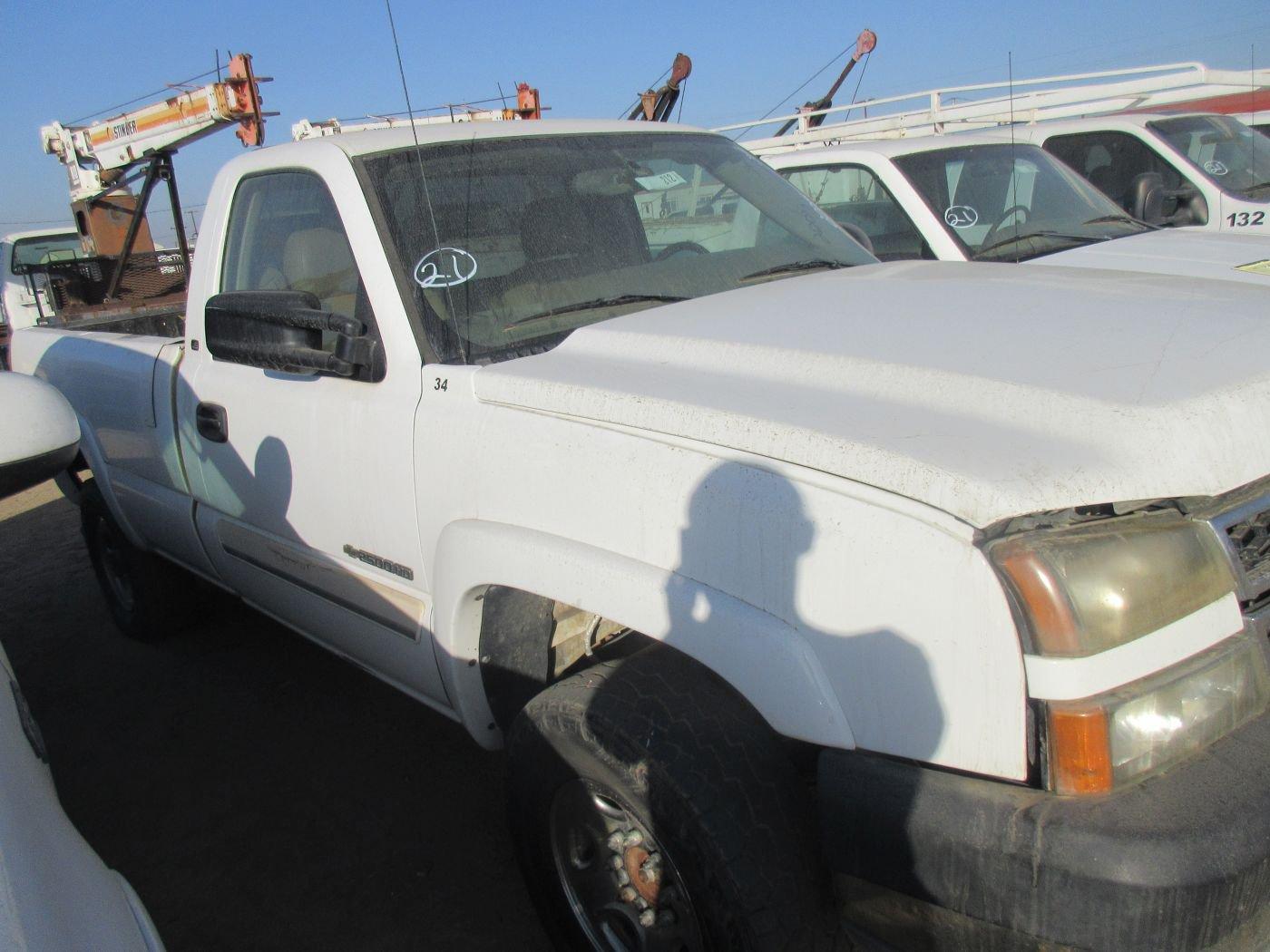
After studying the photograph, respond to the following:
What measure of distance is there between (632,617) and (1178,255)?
4116mm

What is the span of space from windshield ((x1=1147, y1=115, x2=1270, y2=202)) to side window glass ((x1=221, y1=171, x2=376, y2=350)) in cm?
660

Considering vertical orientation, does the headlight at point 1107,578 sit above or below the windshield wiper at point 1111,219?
below

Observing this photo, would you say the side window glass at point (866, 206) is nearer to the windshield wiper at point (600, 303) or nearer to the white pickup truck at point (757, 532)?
the white pickup truck at point (757, 532)

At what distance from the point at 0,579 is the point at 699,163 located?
496cm

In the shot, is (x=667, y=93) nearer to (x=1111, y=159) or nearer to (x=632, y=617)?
(x=1111, y=159)

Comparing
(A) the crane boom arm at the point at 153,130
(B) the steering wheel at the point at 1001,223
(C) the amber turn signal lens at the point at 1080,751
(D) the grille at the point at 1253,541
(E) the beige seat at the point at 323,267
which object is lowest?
(C) the amber turn signal lens at the point at 1080,751

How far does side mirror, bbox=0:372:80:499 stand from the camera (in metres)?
1.86

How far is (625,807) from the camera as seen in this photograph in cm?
194

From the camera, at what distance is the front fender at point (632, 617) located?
5.32 ft

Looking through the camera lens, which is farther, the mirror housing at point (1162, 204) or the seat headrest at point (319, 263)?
the mirror housing at point (1162, 204)

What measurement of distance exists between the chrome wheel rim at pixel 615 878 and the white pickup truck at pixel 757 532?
0.01m

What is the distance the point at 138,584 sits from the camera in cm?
442

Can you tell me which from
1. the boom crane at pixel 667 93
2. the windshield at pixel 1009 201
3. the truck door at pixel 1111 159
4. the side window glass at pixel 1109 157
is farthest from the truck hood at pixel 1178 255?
the boom crane at pixel 667 93

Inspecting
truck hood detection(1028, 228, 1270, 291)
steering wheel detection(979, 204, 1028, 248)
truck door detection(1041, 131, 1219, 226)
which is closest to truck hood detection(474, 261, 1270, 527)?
truck hood detection(1028, 228, 1270, 291)
